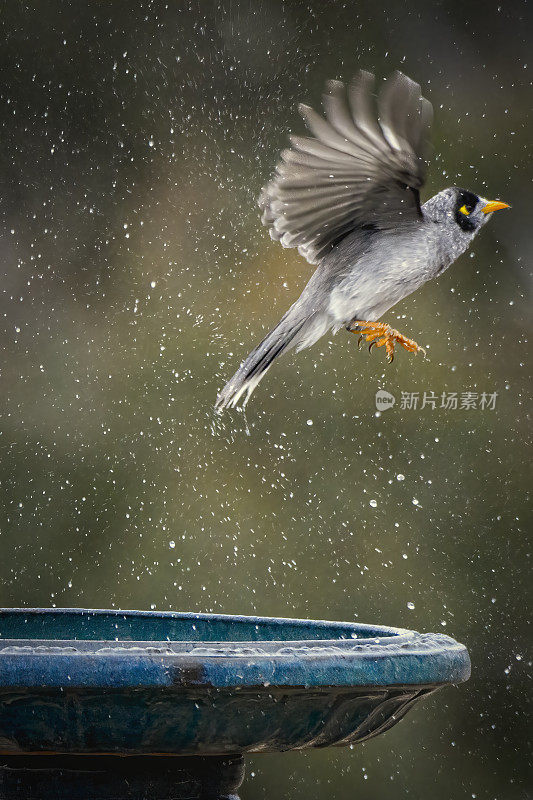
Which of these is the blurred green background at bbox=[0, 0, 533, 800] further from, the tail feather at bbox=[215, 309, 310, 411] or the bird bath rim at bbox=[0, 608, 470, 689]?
the bird bath rim at bbox=[0, 608, 470, 689]

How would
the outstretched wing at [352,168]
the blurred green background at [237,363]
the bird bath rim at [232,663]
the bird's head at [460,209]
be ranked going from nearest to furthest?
the bird bath rim at [232,663] < the outstretched wing at [352,168] < the bird's head at [460,209] < the blurred green background at [237,363]

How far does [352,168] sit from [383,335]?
0.35 m

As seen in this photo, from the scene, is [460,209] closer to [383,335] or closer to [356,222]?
[356,222]

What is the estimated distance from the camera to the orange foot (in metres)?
2.20

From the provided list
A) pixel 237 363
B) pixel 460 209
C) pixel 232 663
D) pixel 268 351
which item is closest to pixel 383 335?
pixel 268 351

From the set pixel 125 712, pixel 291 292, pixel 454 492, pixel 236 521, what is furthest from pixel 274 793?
pixel 125 712

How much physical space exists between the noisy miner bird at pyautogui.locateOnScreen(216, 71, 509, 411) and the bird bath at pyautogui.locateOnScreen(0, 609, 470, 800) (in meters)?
0.94

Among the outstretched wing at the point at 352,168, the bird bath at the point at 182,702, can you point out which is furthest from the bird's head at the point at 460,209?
the bird bath at the point at 182,702

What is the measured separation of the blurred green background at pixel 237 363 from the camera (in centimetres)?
410

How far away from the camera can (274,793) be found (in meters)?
4.02

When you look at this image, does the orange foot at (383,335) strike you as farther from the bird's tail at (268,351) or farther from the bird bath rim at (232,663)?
the bird bath rim at (232,663)

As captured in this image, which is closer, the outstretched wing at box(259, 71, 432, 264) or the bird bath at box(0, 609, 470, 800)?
the bird bath at box(0, 609, 470, 800)

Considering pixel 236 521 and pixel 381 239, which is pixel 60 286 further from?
pixel 381 239

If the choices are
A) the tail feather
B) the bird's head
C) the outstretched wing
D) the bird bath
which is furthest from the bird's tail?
the bird bath
